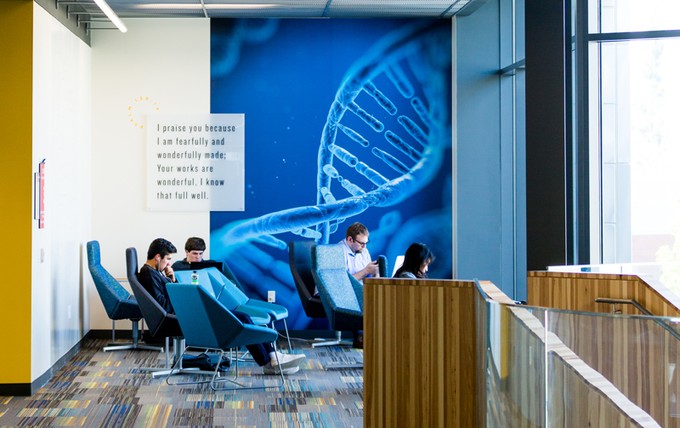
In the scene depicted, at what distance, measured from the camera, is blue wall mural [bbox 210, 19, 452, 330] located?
10.5 metres

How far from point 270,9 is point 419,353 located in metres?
6.30

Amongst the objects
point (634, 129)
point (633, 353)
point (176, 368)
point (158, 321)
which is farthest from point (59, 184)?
point (633, 353)

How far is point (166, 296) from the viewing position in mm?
8188

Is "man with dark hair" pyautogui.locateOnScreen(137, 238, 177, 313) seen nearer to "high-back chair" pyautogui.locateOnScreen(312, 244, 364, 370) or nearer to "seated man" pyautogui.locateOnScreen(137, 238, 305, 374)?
"seated man" pyautogui.locateOnScreen(137, 238, 305, 374)

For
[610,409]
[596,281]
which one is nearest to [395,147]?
[596,281]

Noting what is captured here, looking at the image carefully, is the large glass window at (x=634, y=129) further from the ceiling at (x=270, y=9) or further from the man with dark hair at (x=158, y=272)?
the man with dark hair at (x=158, y=272)

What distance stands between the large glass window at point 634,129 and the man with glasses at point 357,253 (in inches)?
108

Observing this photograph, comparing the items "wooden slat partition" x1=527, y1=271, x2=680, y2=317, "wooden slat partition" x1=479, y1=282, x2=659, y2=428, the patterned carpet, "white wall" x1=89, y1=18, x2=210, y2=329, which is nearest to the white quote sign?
"white wall" x1=89, y1=18, x2=210, y2=329

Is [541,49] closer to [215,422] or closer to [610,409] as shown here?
[215,422]

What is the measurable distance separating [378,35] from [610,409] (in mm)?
8819

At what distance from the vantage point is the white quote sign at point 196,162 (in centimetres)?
1043

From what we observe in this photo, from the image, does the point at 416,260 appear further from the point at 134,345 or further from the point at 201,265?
the point at 134,345

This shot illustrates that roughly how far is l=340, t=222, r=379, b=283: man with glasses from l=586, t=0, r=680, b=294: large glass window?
273 centimetres

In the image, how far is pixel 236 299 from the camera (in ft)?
29.2
